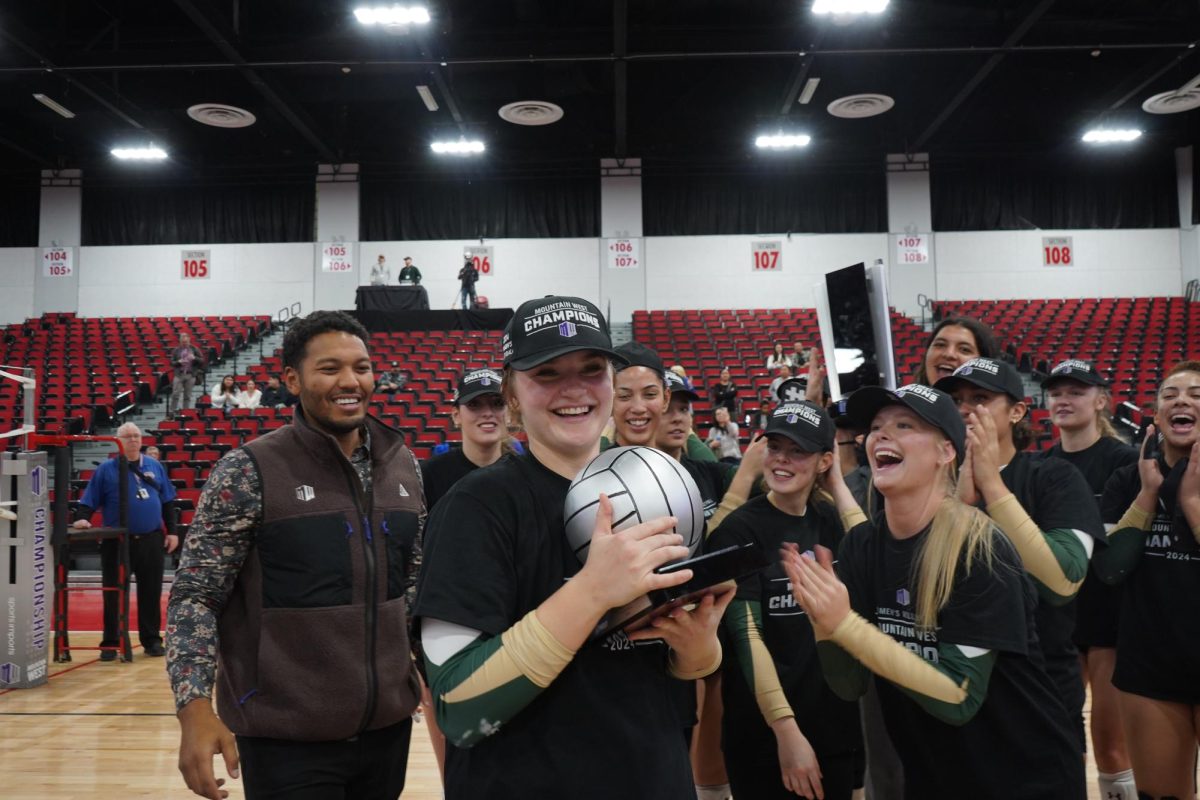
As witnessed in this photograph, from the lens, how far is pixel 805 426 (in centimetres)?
261

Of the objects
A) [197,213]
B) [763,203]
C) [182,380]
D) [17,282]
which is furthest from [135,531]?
[17,282]

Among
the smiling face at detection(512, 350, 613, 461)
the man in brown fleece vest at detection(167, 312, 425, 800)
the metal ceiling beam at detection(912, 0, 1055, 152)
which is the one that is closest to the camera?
the smiling face at detection(512, 350, 613, 461)

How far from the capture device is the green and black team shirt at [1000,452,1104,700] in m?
2.40

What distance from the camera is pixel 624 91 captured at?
16562 mm

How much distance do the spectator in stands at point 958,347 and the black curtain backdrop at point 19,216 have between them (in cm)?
2451

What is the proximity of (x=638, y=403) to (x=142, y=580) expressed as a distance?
6120 mm

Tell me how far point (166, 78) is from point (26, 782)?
16569 millimetres

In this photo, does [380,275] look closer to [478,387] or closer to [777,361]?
[777,361]

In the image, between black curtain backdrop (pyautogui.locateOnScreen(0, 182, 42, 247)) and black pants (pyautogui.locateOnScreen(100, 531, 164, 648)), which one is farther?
black curtain backdrop (pyautogui.locateOnScreen(0, 182, 42, 247))

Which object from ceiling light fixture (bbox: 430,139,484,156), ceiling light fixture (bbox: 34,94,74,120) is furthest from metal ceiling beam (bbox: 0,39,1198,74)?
ceiling light fixture (bbox: 430,139,484,156)

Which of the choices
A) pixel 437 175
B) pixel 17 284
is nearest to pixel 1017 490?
pixel 437 175

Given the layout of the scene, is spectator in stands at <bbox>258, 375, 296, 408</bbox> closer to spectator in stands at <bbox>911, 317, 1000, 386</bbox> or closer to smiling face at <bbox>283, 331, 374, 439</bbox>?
smiling face at <bbox>283, 331, 374, 439</bbox>

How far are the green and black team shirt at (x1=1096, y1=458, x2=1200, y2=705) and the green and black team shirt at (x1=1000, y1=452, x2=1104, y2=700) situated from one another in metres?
0.66

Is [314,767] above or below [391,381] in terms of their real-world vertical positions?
below
